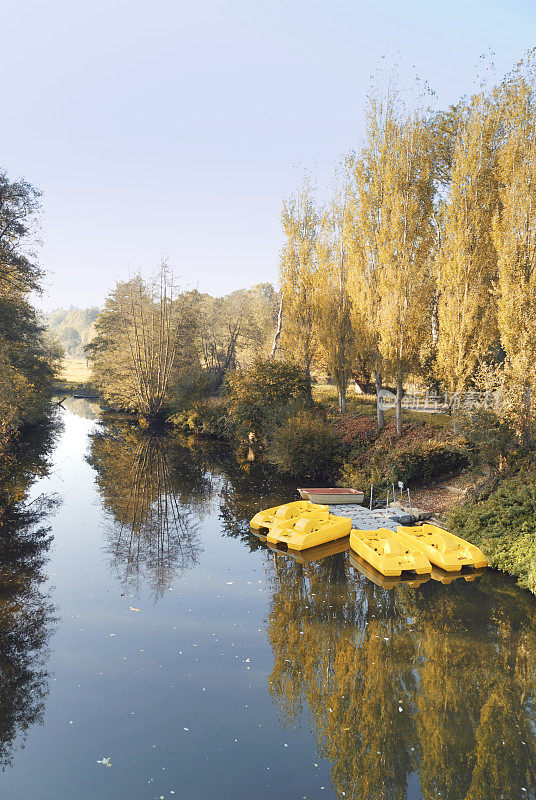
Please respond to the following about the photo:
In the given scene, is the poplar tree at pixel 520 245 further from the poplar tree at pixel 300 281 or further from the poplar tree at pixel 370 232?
the poplar tree at pixel 300 281

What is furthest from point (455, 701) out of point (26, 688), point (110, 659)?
point (26, 688)

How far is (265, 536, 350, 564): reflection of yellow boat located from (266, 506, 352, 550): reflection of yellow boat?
0.45 ft

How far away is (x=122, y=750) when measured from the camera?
6.84 m

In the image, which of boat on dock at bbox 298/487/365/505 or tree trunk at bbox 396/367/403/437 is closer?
boat on dock at bbox 298/487/365/505

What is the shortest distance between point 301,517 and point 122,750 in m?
9.31

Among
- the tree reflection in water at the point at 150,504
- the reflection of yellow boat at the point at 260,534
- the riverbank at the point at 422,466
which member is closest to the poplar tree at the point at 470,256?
the riverbank at the point at 422,466

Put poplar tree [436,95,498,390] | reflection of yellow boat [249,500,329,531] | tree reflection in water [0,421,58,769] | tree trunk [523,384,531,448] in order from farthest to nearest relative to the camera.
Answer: poplar tree [436,95,498,390] < reflection of yellow boat [249,500,329,531] < tree trunk [523,384,531,448] < tree reflection in water [0,421,58,769]

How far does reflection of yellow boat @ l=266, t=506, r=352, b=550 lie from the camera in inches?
575

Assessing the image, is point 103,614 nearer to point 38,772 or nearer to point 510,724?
point 38,772

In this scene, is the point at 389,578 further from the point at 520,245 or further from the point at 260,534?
the point at 520,245

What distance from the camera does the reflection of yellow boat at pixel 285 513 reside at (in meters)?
15.9

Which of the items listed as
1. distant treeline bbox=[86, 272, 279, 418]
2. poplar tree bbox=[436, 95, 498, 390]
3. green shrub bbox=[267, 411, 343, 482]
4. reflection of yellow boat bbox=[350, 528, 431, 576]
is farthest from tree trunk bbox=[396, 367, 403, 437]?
distant treeline bbox=[86, 272, 279, 418]

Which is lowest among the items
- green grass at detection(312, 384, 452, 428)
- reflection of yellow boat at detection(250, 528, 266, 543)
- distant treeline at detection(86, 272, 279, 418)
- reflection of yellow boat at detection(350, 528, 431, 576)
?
reflection of yellow boat at detection(250, 528, 266, 543)

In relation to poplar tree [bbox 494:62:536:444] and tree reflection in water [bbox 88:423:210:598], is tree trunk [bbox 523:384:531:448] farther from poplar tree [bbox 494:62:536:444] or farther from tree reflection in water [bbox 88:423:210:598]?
tree reflection in water [bbox 88:423:210:598]
